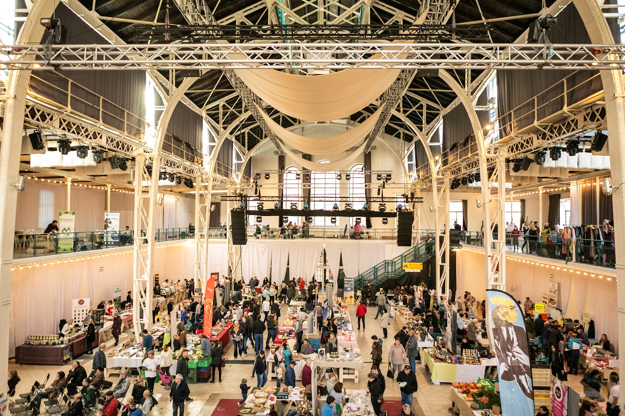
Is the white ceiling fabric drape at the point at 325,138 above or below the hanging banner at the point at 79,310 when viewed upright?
above

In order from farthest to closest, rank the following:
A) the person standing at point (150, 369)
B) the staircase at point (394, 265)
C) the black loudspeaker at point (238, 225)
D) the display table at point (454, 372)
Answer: the staircase at point (394, 265) < the black loudspeaker at point (238, 225) < the display table at point (454, 372) < the person standing at point (150, 369)

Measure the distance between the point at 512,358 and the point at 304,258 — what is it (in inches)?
714

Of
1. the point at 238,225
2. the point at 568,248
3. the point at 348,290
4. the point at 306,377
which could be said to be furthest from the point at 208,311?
the point at 568,248

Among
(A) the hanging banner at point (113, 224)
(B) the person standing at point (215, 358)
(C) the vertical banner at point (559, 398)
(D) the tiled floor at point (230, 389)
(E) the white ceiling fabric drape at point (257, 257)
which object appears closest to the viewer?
(C) the vertical banner at point (559, 398)

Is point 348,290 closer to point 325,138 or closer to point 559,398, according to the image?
point 325,138

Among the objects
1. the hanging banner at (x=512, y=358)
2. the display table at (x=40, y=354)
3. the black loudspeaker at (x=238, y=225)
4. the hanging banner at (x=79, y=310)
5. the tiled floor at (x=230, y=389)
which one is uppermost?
the black loudspeaker at (x=238, y=225)

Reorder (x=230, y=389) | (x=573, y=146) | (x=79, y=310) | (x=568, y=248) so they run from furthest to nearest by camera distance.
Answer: (x=79, y=310) < (x=568, y=248) < (x=573, y=146) < (x=230, y=389)

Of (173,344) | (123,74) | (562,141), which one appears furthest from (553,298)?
(123,74)

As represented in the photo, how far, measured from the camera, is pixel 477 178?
14.5 meters

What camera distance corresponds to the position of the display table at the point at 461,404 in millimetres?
6758

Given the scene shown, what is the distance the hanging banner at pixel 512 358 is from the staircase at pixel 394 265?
1542 centimetres

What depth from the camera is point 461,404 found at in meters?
7.38

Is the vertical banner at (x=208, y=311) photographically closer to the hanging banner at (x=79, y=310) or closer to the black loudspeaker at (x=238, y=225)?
the hanging banner at (x=79, y=310)

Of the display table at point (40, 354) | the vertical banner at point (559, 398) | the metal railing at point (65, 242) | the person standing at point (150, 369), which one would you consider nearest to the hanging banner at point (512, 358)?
the vertical banner at point (559, 398)
